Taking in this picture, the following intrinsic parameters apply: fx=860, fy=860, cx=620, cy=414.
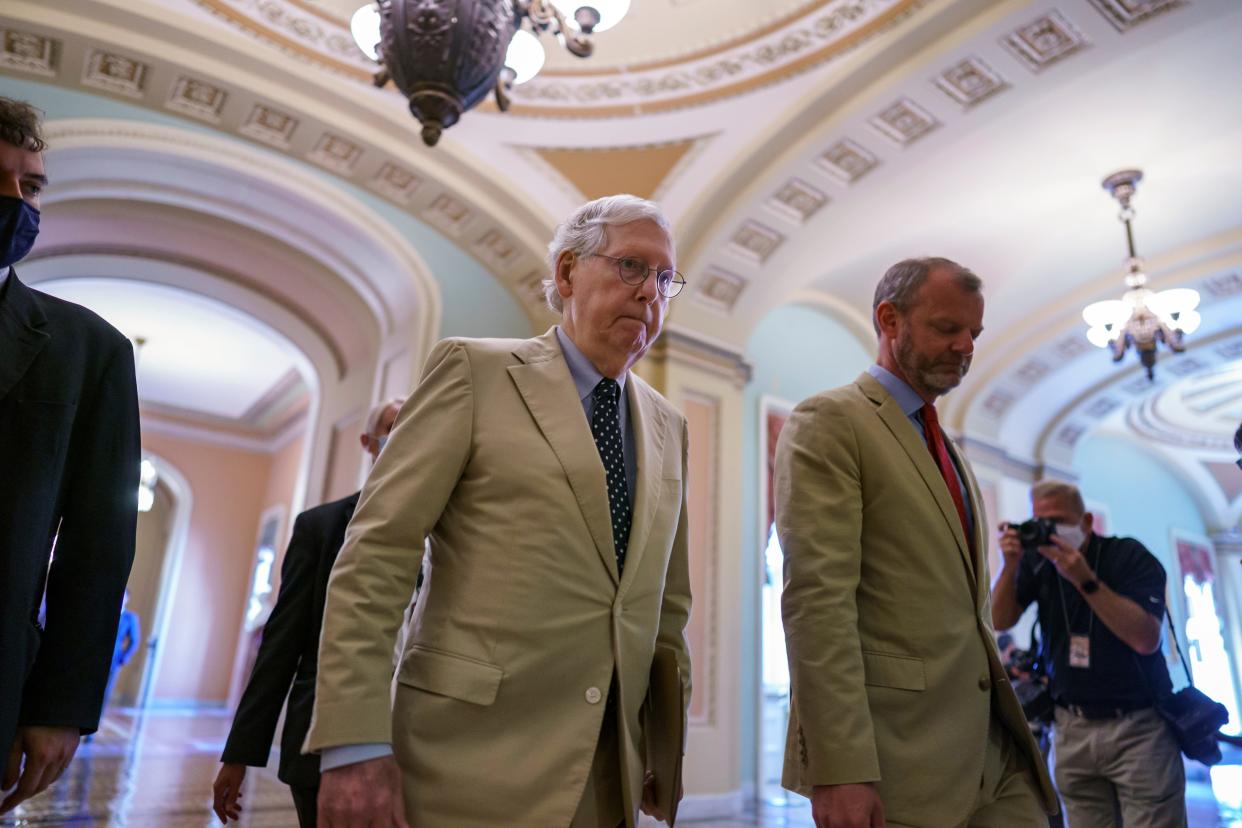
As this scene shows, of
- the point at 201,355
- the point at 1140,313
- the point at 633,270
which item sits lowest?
the point at 633,270

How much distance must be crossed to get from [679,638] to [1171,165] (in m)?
6.78

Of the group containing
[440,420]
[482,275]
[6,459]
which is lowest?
[6,459]

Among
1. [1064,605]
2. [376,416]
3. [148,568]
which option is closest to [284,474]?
[148,568]

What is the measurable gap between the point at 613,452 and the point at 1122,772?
2.22m

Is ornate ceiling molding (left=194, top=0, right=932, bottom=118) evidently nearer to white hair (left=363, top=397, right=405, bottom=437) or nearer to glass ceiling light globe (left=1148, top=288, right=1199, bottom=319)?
glass ceiling light globe (left=1148, top=288, right=1199, bottom=319)

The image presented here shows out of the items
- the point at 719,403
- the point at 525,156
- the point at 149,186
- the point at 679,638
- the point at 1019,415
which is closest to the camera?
the point at 679,638

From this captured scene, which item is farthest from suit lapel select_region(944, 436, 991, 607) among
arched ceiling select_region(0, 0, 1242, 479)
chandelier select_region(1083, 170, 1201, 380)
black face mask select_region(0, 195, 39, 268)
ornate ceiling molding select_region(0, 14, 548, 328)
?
chandelier select_region(1083, 170, 1201, 380)

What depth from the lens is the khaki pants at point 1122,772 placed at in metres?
2.63

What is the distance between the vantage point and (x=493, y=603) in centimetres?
131

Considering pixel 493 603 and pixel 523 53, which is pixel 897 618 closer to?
pixel 493 603

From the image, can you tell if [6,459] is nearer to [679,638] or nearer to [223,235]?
[679,638]

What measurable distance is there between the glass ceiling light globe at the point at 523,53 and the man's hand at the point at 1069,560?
294 centimetres

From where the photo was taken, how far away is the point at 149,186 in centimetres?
596

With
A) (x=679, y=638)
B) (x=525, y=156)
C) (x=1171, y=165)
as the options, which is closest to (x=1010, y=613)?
(x=679, y=638)
